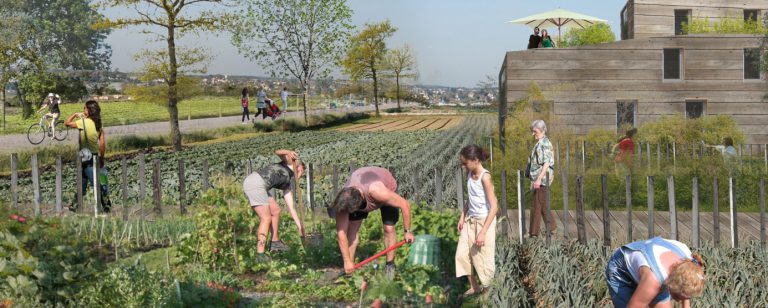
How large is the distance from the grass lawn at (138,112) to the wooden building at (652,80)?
77.8ft

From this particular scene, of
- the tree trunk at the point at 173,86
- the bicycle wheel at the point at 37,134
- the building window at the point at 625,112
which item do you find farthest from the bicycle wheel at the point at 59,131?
the building window at the point at 625,112

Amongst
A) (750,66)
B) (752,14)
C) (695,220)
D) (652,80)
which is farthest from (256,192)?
(752,14)

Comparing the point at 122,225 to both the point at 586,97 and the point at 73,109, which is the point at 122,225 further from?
the point at 73,109

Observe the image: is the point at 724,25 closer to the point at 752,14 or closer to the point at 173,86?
the point at 752,14

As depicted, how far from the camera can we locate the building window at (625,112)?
2231 centimetres

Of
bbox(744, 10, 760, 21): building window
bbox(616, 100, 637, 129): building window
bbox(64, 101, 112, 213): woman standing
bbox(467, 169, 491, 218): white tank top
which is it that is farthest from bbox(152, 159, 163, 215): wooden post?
bbox(744, 10, 760, 21): building window

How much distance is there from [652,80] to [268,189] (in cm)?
1560

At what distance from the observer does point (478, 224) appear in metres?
8.15

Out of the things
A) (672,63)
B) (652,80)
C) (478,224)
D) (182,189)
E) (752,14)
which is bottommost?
(182,189)

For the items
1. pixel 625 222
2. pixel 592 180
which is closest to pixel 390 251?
pixel 625 222

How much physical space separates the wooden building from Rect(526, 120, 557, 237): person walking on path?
36.1 feet

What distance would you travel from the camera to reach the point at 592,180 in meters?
15.9

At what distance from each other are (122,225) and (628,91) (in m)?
15.0

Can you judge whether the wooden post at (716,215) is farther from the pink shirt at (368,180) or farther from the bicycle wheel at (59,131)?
the bicycle wheel at (59,131)
